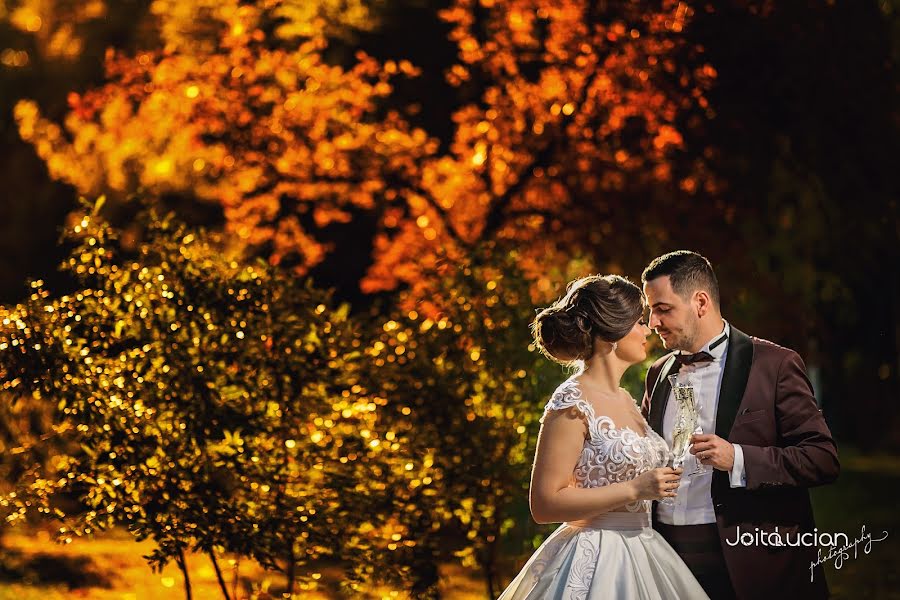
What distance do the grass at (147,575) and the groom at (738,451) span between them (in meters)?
4.81

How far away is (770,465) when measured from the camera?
5215 millimetres

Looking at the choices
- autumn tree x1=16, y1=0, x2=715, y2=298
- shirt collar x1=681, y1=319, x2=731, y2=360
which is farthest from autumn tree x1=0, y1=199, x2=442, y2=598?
autumn tree x1=16, y1=0, x2=715, y2=298

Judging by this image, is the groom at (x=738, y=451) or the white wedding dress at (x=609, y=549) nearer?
the white wedding dress at (x=609, y=549)

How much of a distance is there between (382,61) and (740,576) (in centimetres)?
1188

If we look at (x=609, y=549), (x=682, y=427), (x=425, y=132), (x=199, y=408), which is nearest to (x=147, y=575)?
(x=199, y=408)

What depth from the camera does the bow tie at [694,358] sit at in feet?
18.2

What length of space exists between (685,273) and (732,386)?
0.55m

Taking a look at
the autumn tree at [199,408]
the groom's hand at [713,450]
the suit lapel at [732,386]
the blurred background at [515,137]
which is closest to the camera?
the groom's hand at [713,450]

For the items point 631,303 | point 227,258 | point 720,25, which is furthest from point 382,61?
point 631,303

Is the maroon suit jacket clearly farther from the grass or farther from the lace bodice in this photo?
the grass

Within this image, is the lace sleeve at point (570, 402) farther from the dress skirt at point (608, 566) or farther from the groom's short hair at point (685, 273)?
the groom's short hair at point (685, 273)

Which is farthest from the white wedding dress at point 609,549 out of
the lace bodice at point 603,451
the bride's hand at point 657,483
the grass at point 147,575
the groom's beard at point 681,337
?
the grass at point 147,575

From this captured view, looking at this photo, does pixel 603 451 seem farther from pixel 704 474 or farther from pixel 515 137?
pixel 515 137

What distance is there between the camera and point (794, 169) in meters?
15.4
